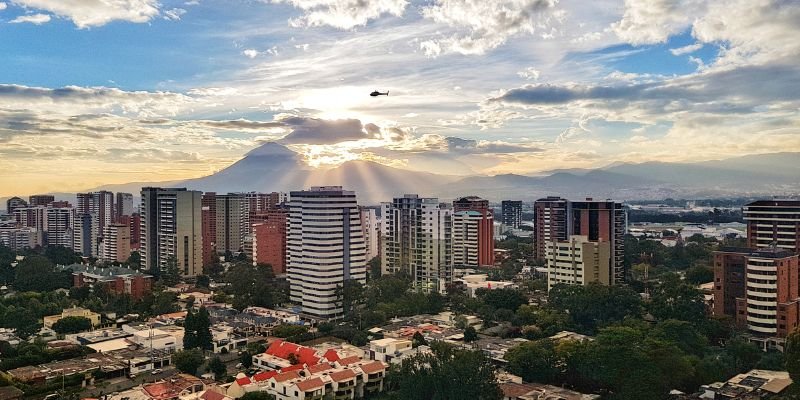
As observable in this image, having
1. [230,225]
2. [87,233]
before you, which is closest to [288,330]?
[230,225]

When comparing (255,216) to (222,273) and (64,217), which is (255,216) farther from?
(64,217)

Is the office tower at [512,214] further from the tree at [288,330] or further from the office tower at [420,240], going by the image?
the tree at [288,330]

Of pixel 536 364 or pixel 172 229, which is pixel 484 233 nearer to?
pixel 172 229

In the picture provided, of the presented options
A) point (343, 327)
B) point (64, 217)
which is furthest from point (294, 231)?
point (64, 217)

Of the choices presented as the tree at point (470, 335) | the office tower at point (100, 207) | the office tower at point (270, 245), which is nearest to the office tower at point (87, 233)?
the office tower at point (100, 207)

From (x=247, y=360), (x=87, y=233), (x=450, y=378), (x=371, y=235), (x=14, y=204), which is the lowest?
(x=247, y=360)
